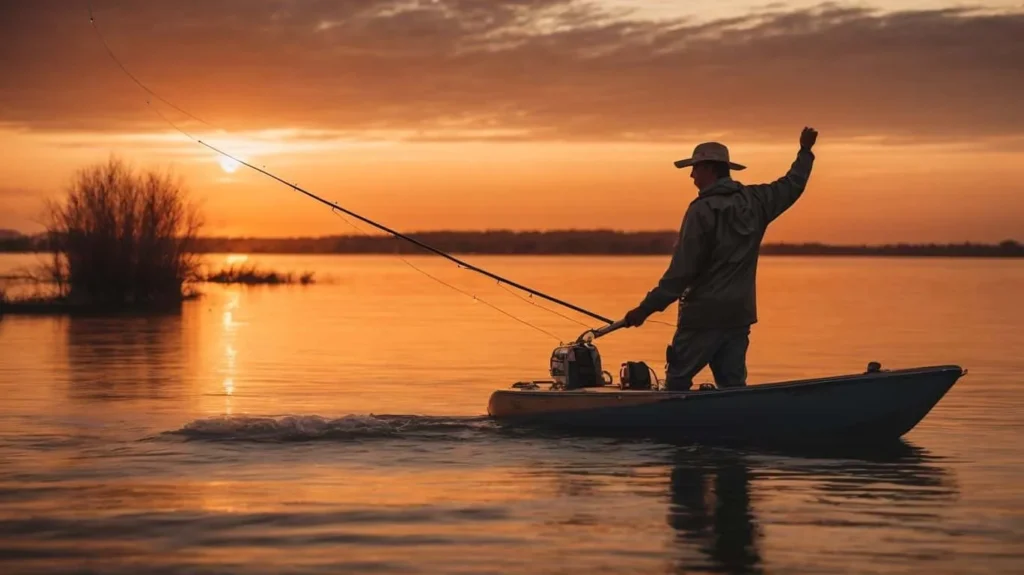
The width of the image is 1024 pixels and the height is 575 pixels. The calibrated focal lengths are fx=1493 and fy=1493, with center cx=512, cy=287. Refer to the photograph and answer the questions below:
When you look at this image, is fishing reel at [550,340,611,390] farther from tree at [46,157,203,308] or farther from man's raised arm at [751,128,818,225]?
tree at [46,157,203,308]

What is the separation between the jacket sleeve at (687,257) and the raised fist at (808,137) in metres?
1.05

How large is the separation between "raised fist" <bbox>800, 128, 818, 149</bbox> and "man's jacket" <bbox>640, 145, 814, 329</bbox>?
0.21 ft

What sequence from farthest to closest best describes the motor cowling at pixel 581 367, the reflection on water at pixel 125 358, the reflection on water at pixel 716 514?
the reflection on water at pixel 125 358 → the motor cowling at pixel 581 367 → the reflection on water at pixel 716 514

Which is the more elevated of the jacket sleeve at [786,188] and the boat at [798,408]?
the jacket sleeve at [786,188]

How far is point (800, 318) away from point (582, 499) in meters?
25.8

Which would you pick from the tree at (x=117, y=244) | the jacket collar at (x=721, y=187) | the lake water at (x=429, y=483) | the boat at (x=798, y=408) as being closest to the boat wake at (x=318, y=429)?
the lake water at (x=429, y=483)

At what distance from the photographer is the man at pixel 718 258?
1215 cm

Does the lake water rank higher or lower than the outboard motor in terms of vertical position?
lower

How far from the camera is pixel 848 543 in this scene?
848 cm

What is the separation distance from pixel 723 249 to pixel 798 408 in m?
1.45

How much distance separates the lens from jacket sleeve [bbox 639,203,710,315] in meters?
12.1

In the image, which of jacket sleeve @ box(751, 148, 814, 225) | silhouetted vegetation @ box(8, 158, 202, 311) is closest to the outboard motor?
jacket sleeve @ box(751, 148, 814, 225)

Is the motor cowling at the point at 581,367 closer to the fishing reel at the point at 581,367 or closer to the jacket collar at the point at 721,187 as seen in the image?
the fishing reel at the point at 581,367

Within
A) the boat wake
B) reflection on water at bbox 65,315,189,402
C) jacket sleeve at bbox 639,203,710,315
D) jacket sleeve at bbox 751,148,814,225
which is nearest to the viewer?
jacket sleeve at bbox 639,203,710,315
